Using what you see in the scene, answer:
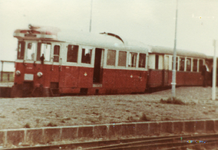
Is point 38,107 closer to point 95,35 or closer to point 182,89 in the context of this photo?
point 95,35

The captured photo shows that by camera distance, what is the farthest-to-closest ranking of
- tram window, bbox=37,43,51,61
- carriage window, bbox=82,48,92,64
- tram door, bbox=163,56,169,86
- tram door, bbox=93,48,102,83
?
tram door, bbox=163,56,169,86 < tram door, bbox=93,48,102,83 < carriage window, bbox=82,48,92,64 < tram window, bbox=37,43,51,61

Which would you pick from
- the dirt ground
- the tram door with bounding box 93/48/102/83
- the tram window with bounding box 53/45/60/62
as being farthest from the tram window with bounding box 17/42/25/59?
the tram door with bounding box 93/48/102/83

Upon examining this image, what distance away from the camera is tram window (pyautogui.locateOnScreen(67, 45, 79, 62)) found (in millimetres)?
8234

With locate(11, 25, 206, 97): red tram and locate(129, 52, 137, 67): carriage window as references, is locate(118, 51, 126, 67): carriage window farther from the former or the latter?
locate(129, 52, 137, 67): carriage window

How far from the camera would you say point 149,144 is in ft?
14.9

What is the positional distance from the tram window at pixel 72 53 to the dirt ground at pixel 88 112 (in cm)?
152

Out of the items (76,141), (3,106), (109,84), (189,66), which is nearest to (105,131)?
(76,141)

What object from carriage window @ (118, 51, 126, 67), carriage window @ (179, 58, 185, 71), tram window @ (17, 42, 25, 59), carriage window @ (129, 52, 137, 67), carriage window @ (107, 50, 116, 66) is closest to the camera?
tram window @ (17, 42, 25, 59)

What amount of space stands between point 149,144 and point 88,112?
6.65 feet

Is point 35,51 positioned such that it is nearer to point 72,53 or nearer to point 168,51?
point 72,53

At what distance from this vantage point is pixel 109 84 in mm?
9078

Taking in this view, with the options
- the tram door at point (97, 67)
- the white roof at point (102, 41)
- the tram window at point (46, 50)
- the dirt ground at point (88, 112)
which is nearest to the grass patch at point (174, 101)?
the dirt ground at point (88, 112)

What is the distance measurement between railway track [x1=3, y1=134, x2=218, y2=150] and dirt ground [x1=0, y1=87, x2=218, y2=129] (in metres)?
0.76

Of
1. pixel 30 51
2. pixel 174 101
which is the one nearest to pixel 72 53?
pixel 30 51
